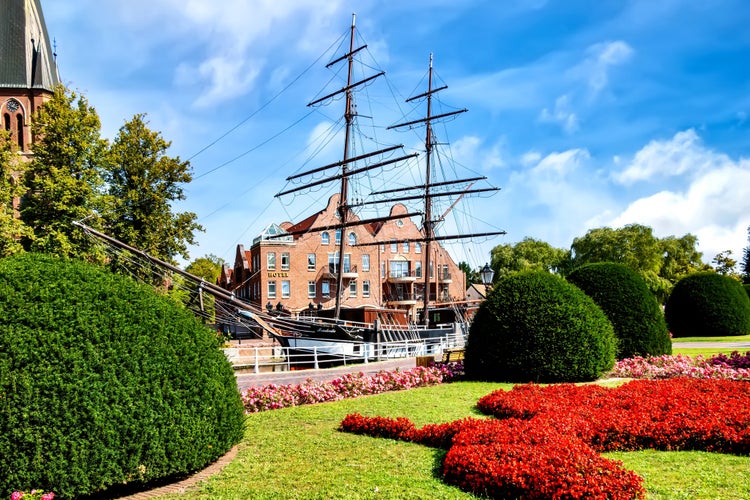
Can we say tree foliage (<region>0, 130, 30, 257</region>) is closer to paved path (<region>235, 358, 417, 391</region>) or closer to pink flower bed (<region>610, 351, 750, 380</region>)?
paved path (<region>235, 358, 417, 391</region>)

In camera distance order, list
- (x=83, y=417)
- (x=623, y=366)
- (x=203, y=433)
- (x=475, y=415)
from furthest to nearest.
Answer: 1. (x=623, y=366)
2. (x=475, y=415)
3. (x=203, y=433)
4. (x=83, y=417)

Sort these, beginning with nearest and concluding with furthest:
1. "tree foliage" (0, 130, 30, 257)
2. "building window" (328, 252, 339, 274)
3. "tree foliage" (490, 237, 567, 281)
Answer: "tree foliage" (0, 130, 30, 257) → "building window" (328, 252, 339, 274) → "tree foliage" (490, 237, 567, 281)

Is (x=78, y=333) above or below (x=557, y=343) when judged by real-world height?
above

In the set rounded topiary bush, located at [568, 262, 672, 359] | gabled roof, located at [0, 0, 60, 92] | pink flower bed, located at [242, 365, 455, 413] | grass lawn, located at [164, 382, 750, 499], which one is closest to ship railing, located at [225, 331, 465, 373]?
A: pink flower bed, located at [242, 365, 455, 413]

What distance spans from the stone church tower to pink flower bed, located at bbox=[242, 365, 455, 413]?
148ft

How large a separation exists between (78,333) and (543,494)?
5.73 meters

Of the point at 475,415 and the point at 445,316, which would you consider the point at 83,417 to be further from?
the point at 445,316

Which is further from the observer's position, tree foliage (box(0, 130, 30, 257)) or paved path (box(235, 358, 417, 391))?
tree foliage (box(0, 130, 30, 257))

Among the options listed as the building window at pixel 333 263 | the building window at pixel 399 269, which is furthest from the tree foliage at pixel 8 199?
the building window at pixel 399 269

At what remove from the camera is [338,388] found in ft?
50.4

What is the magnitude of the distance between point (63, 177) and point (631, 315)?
1183 inches

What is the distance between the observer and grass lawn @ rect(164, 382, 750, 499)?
680 centimetres

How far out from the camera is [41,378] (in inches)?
256

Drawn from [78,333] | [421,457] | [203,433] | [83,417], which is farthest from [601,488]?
[78,333]
